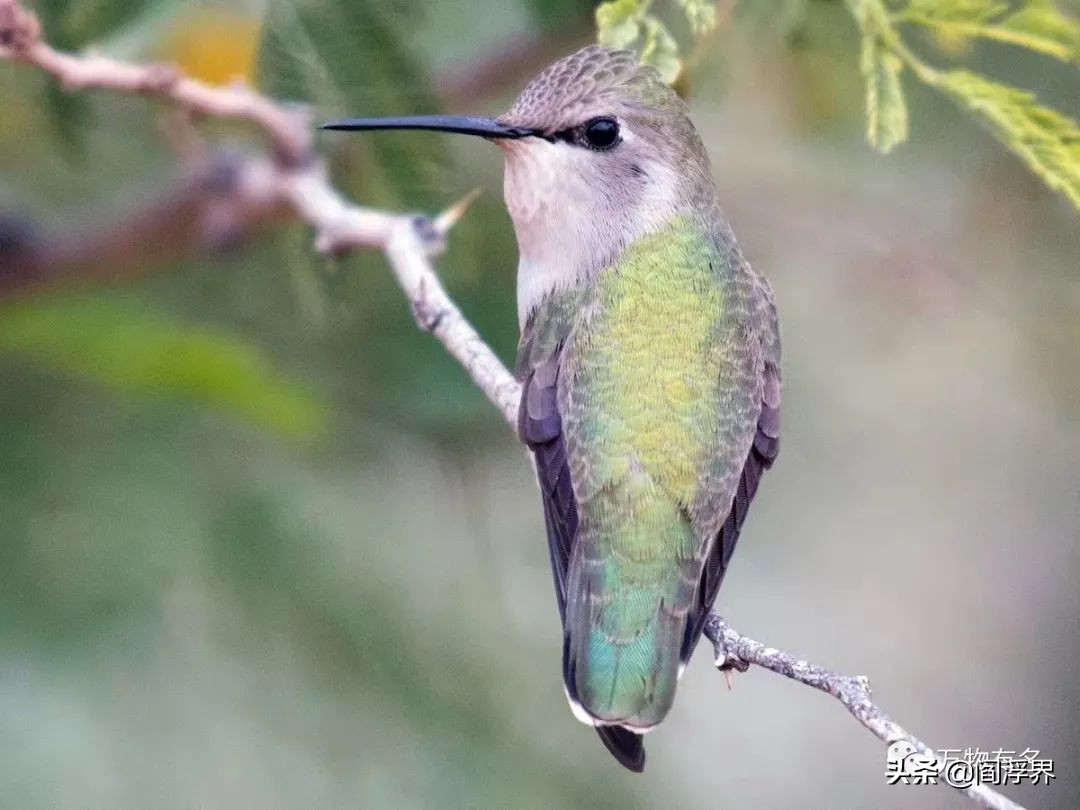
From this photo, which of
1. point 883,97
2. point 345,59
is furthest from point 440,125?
point 883,97

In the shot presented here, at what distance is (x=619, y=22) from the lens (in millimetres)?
2582

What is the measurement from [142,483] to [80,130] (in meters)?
0.83

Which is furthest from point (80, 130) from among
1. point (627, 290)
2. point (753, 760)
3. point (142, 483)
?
point (753, 760)

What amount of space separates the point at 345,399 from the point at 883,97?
5.56 ft

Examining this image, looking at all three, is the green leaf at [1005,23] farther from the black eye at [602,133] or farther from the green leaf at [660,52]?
the black eye at [602,133]

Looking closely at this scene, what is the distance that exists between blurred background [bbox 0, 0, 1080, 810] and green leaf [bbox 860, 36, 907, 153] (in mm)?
363

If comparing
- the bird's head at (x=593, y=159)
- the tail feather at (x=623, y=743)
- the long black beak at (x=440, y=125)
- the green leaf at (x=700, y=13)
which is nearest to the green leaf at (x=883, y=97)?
the green leaf at (x=700, y=13)

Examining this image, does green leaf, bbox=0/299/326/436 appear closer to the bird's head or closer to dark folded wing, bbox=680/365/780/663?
the bird's head

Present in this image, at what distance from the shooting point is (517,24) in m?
3.59

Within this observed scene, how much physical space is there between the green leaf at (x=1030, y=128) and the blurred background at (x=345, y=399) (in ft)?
1.74

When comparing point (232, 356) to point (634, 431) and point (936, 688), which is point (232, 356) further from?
point (936, 688)

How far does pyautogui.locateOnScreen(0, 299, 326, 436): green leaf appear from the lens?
336cm

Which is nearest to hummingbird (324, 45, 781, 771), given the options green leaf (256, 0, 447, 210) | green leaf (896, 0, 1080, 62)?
green leaf (256, 0, 447, 210)

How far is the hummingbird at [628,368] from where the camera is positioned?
8.71ft
